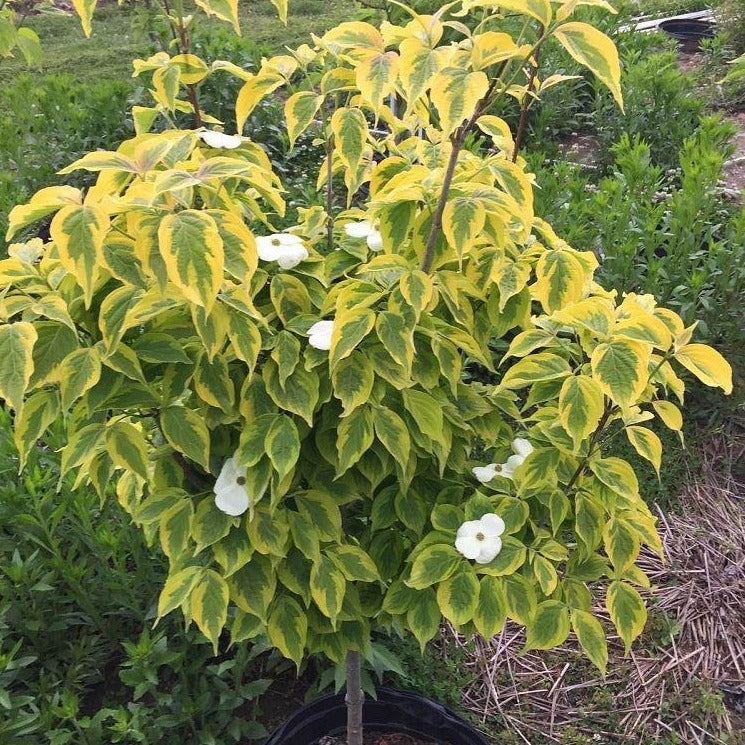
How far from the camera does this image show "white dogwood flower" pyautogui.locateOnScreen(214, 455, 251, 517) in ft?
4.01

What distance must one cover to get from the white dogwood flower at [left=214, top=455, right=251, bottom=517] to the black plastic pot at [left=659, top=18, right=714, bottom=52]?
7.88 meters

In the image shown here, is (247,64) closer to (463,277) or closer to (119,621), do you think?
(119,621)

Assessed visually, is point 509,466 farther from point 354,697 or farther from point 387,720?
point 387,720

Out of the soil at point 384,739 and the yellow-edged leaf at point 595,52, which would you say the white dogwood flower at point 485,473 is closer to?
the yellow-edged leaf at point 595,52

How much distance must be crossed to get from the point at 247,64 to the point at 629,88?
9.20 feet

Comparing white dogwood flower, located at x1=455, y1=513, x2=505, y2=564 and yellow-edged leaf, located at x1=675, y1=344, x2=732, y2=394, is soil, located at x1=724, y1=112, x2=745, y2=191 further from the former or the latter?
white dogwood flower, located at x1=455, y1=513, x2=505, y2=564

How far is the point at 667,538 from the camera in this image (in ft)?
9.74

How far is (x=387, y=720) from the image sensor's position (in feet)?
6.92

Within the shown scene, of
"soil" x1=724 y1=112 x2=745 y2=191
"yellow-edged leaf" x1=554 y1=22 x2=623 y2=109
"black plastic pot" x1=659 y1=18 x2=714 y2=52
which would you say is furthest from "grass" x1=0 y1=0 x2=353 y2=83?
"yellow-edged leaf" x1=554 y1=22 x2=623 y2=109

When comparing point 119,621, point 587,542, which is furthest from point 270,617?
point 119,621

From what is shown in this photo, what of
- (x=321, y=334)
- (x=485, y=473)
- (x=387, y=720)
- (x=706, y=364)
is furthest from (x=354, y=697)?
(x=706, y=364)

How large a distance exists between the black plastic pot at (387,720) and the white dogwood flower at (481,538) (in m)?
0.91

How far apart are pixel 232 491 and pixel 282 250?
0.41m

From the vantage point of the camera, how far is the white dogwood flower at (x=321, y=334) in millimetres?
1166
